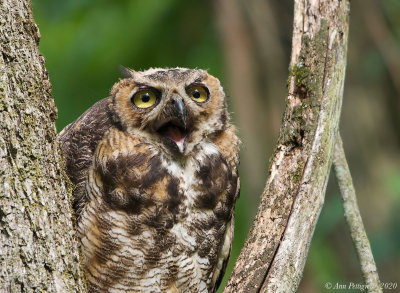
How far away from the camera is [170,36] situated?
5715 millimetres

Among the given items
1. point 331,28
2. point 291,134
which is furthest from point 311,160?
point 331,28

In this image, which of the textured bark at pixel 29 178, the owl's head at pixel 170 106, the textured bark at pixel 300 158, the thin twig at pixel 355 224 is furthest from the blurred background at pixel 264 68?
the textured bark at pixel 29 178

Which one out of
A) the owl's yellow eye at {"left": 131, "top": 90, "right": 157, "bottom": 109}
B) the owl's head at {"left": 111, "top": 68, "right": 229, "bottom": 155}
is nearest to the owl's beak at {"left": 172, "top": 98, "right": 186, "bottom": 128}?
the owl's head at {"left": 111, "top": 68, "right": 229, "bottom": 155}

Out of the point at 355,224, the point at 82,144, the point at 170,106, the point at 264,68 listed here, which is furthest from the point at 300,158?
the point at 264,68

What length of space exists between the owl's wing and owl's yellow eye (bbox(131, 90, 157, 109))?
150 millimetres

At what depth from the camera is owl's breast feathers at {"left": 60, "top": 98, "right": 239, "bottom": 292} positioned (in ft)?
8.28

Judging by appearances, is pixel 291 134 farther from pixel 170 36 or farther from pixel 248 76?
pixel 170 36

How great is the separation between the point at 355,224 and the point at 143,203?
2.92ft

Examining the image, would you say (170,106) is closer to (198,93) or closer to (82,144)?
(198,93)

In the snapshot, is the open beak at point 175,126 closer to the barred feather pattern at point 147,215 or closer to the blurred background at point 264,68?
the barred feather pattern at point 147,215

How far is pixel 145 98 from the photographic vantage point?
8.58 feet

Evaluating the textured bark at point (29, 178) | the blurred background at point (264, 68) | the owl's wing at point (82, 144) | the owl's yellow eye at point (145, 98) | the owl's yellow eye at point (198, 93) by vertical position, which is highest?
the blurred background at point (264, 68)

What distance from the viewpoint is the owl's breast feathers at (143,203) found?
8.28 feet

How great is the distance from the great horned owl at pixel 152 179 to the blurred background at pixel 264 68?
5.38 ft
